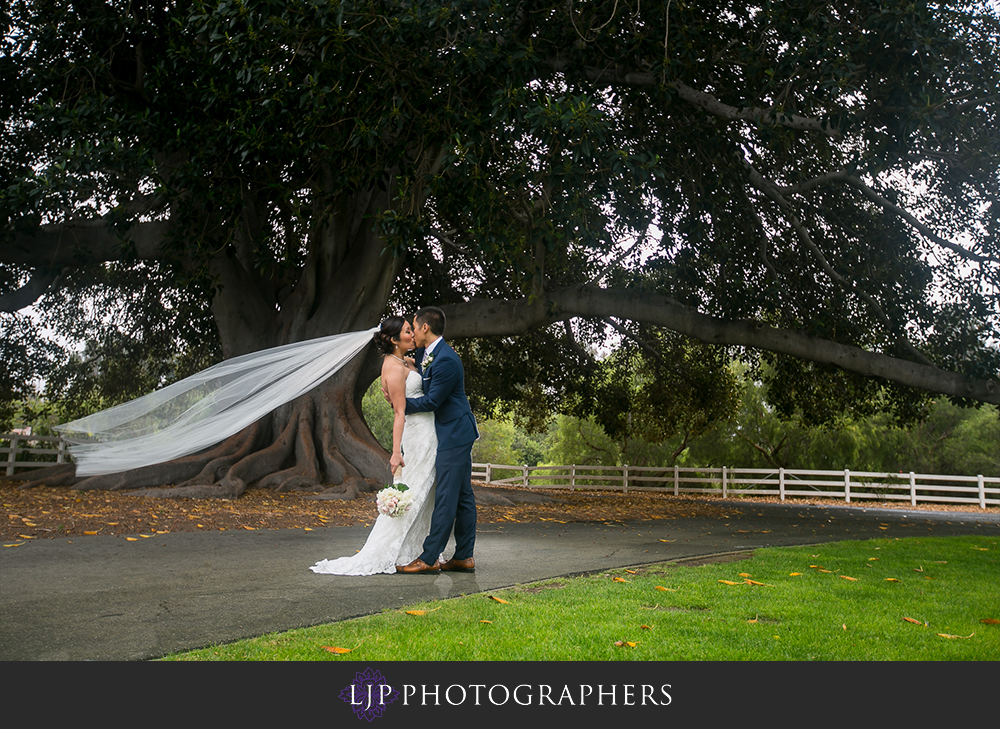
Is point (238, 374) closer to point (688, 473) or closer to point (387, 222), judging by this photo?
point (387, 222)

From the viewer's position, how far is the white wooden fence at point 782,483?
76.6 ft

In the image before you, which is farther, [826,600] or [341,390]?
[341,390]

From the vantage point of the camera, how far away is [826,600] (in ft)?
16.3

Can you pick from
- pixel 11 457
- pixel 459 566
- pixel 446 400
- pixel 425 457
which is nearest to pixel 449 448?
pixel 425 457

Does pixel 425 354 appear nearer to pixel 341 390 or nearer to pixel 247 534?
pixel 247 534

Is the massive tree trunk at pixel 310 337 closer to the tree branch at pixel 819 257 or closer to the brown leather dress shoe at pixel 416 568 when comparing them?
the brown leather dress shoe at pixel 416 568

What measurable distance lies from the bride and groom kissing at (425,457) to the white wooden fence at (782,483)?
20383 millimetres

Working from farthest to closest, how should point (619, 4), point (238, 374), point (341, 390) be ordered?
point (341, 390) < point (619, 4) < point (238, 374)

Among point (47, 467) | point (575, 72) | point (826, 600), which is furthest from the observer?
point (47, 467)

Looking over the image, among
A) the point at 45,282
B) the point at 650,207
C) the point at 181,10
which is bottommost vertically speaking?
the point at 45,282

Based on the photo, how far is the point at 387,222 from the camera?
9.27m

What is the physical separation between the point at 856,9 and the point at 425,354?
311 inches

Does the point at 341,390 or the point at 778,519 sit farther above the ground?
the point at 341,390

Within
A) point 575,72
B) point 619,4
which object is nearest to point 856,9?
point 619,4
